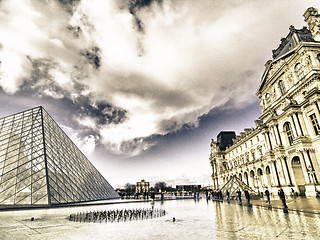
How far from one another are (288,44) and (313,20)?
521 cm

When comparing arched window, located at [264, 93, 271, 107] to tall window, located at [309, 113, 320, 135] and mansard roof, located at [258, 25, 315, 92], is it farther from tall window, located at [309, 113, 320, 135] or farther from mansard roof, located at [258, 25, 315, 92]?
tall window, located at [309, 113, 320, 135]

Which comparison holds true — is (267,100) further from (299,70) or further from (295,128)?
(295,128)

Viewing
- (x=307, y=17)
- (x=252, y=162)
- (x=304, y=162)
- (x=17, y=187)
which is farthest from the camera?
(x=252, y=162)

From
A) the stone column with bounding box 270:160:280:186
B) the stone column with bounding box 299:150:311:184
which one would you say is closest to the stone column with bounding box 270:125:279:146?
the stone column with bounding box 270:160:280:186

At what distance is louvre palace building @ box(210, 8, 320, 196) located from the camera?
2555 centimetres

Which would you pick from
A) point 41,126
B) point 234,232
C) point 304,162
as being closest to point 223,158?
point 304,162

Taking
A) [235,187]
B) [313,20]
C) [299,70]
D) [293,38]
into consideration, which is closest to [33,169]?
[235,187]

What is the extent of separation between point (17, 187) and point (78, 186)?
31.0 feet

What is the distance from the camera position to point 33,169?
2345 cm

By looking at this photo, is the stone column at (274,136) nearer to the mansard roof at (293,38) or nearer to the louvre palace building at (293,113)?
the louvre palace building at (293,113)

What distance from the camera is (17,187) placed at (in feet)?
70.3

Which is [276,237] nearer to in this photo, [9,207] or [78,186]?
[9,207]

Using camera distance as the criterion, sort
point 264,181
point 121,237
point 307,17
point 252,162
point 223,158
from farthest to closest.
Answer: point 223,158 < point 252,162 < point 264,181 < point 307,17 < point 121,237

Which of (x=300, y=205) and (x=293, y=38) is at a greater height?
(x=293, y=38)
